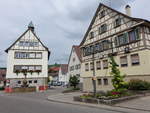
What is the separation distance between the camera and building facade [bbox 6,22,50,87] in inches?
1357

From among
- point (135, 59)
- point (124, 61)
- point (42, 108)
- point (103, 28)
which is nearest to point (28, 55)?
point (103, 28)

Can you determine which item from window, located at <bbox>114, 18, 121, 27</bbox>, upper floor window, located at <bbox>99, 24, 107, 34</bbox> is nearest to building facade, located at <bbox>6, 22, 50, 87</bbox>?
upper floor window, located at <bbox>99, 24, 107, 34</bbox>

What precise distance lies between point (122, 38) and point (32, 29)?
88.6 ft

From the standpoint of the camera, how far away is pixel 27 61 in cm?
3597

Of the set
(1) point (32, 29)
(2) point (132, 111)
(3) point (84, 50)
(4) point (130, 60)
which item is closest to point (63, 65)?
(1) point (32, 29)

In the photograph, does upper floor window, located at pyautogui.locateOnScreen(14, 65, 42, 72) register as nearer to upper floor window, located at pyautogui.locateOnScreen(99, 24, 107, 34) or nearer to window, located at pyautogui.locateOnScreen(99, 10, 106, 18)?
upper floor window, located at pyautogui.locateOnScreen(99, 24, 107, 34)

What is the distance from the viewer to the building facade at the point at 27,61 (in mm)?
34459

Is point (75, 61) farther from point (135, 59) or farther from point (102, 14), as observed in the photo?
point (135, 59)

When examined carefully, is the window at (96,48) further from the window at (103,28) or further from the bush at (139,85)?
the bush at (139,85)

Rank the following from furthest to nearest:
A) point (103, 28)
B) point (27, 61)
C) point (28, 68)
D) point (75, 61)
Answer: point (75, 61)
point (27, 61)
point (28, 68)
point (103, 28)

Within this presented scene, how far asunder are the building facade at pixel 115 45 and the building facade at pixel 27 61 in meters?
13.1

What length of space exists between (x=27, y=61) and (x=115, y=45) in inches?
888

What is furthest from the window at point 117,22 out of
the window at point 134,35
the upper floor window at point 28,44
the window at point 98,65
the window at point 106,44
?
the upper floor window at point 28,44

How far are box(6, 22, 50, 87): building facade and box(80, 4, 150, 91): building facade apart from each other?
13083 mm
